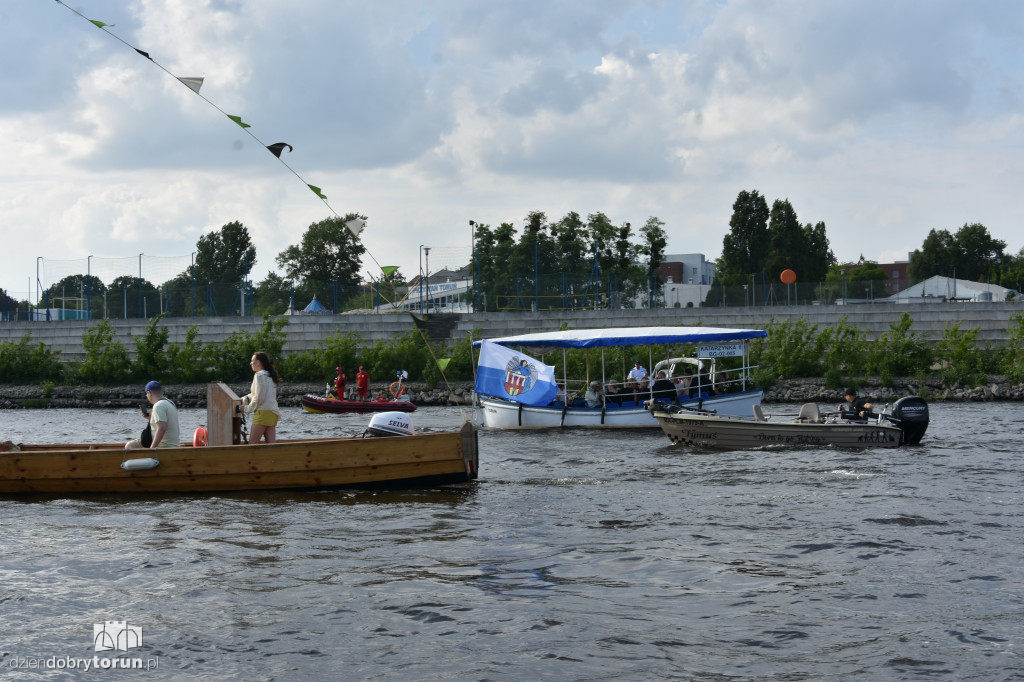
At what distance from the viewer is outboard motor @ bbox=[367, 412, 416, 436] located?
14211 millimetres

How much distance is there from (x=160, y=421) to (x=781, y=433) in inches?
455

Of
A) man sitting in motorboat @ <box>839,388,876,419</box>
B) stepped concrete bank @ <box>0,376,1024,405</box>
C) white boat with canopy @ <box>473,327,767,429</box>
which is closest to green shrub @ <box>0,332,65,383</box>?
stepped concrete bank @ <box>0,376,1024,405</box>

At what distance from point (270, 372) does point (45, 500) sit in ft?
12.5

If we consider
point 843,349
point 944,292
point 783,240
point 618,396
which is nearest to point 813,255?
point 783,240

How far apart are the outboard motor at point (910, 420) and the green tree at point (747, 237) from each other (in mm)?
62314

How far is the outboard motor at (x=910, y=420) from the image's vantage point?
1934 cm

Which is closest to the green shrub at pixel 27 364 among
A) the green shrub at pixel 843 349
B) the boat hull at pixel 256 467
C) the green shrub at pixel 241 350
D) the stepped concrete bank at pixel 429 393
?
the stepped concrete bank at pixel 429 393

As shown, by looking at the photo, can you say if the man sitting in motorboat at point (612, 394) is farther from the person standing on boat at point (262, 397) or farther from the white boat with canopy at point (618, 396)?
the person standing on boat at point (262, 397)

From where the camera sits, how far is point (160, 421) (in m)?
13.8

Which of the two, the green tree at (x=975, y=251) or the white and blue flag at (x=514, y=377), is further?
the green tree at (x=975, y=251)

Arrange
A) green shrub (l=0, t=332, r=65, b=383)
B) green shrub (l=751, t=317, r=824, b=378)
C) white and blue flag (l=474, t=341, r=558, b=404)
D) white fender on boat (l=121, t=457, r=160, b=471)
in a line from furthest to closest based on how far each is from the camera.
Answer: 1. green shrub (l=0, t=332, r=65, b=383)
2. green shrub (l=751, t=317, r=824, b=378)
3. white and blue flag (l=474, t=341, r=558, b=404)
4. white fender on boat (l=121, t=457, r=160, b=471)

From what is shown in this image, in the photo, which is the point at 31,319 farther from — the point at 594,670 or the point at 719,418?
the point at 594,670

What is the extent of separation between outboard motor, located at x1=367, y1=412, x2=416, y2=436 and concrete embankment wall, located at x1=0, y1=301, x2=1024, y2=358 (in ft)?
83.1

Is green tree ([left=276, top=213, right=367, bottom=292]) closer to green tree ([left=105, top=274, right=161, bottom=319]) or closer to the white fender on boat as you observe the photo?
green tree ([left=105, top=274, right=161, bottom=319])
